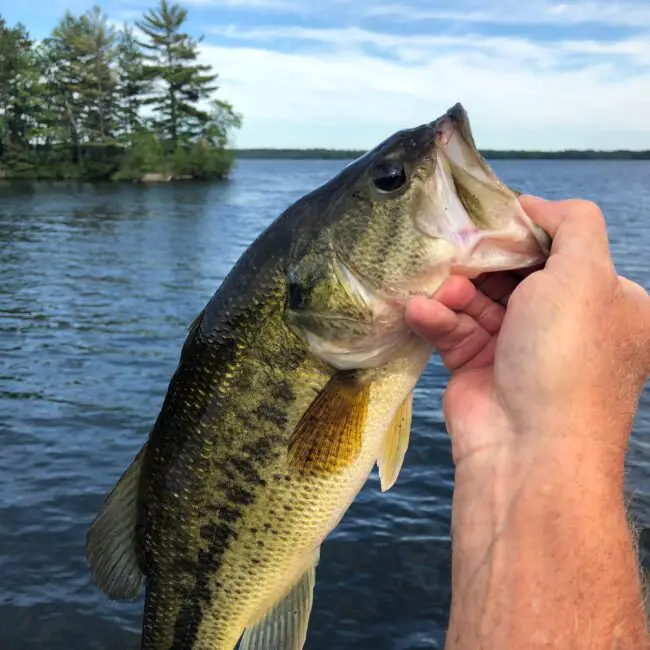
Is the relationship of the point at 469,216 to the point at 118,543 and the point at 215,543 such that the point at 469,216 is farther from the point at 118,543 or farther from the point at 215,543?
the point at 118,543

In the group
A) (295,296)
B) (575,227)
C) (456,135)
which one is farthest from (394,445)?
(456,135)

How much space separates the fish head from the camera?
8.59 ft

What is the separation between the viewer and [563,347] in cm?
246

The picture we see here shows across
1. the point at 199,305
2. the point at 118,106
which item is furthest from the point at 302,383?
the point at 118,106

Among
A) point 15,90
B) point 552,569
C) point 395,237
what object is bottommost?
point 552,569

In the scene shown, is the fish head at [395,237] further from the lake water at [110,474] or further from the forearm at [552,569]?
the lake water at [110,474]

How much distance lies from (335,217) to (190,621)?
185 centimetres

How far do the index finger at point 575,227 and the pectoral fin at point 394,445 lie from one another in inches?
36.1

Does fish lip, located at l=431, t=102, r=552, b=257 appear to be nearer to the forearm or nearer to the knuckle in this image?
the knuckle

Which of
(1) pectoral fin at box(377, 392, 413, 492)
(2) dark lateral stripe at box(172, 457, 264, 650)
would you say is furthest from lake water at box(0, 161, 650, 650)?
(1) pectoral fin at box(377, 392, 413, 492)

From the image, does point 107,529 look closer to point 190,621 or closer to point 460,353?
point 190,621

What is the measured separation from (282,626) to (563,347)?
5.87 feet

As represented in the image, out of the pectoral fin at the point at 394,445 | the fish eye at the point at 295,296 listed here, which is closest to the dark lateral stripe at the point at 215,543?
the pectoral fin at the point at 394,445

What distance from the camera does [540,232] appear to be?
2.68m
